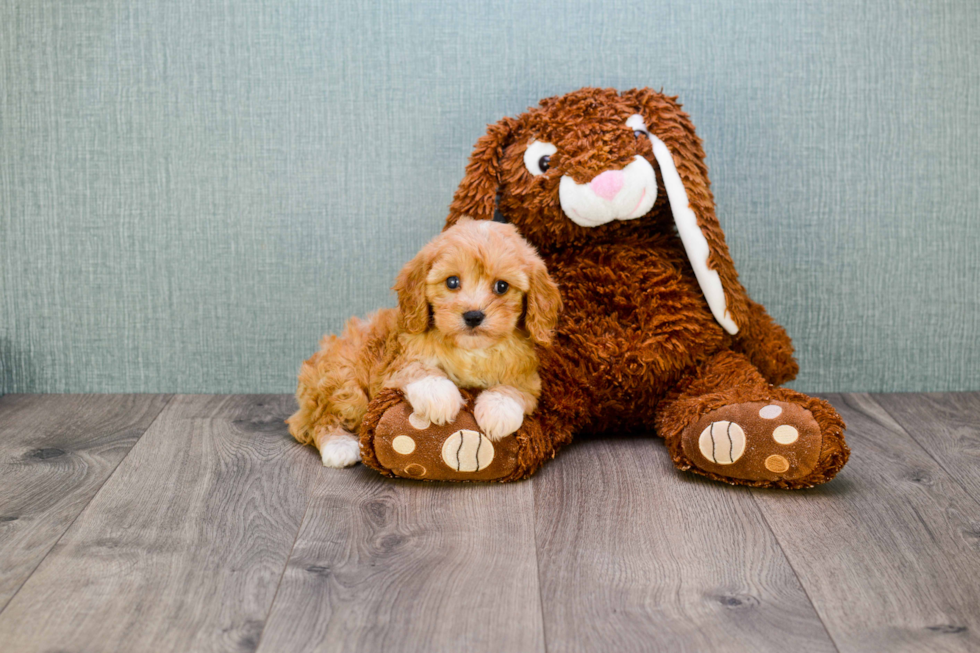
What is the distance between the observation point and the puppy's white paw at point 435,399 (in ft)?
4.24

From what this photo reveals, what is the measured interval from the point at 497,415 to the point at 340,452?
297mm

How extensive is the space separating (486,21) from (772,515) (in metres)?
1.04

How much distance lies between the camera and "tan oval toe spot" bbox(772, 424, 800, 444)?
1291 mm

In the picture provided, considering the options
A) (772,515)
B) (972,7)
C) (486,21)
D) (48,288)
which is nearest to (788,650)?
(772,515)

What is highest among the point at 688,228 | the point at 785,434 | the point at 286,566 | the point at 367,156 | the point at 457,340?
the point at 367,156

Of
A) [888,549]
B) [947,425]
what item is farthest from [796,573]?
[947,425]

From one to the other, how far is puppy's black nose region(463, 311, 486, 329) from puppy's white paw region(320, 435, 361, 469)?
297 millimetres

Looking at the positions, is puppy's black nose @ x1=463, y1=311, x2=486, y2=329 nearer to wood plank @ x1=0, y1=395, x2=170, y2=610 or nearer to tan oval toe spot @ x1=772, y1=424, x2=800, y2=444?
tan oval toe spot @ x1=772, y1=424, x2=800, y2=444

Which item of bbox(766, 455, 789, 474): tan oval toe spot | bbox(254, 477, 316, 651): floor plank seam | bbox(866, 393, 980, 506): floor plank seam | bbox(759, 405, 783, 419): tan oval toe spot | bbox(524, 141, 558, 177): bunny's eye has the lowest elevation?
bbox(254, 477, 316, 651): floor plank seam

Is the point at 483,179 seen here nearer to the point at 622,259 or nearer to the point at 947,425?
the point at 622,259

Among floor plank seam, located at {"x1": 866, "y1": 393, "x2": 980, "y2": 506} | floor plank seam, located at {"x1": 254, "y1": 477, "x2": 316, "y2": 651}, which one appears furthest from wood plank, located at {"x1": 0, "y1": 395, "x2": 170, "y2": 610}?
floor plank seam, located at {"x1": 866, "y1": 393, "x2": 980, "y2": 506}

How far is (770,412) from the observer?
131cm

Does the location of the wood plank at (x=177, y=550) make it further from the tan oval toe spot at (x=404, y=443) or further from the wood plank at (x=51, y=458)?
the tan oval toe spot at (x=404, y=443)

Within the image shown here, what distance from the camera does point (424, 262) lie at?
1.32 meters
